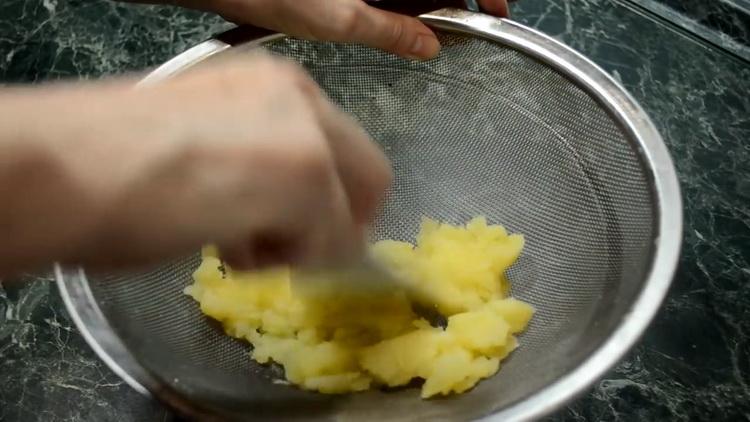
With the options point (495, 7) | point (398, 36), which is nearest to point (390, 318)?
point (398, 36)

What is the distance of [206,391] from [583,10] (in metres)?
1.17

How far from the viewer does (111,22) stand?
1.68 metres

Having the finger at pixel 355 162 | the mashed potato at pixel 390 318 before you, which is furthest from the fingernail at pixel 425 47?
the finger at pixel 355 162

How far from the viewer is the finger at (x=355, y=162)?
74 centimetres

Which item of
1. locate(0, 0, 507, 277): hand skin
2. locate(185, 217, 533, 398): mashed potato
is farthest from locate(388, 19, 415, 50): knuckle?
locate(0, 0, 507, 277): hand skin

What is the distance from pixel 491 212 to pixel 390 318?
294 mm

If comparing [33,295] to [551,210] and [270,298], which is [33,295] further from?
[551,210]

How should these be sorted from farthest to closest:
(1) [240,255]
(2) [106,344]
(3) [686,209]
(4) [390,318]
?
(3) [686,209]
(4) [390,318]
(2) [106,344]
(1) [240,255]

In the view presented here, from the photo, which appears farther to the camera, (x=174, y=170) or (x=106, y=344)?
(x=106, y=344)

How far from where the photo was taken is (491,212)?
1.28 metres

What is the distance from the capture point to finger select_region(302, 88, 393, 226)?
2.43ft

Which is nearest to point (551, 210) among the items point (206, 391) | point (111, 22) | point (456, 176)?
point (456, 176)

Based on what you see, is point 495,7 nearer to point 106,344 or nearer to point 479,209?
point 479,209

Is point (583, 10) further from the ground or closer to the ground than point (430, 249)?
further from the ground
